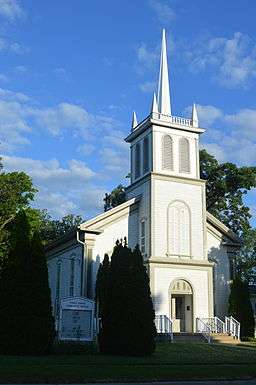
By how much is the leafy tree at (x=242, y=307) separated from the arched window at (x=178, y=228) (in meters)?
3.76

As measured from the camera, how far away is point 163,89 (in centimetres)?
3906

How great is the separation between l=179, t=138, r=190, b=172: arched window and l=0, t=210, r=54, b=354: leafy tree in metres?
16.0

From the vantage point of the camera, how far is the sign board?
76.6ft

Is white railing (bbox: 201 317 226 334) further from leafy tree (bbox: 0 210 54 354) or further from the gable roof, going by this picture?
leafy tree (bbox: 0 210 54 354)

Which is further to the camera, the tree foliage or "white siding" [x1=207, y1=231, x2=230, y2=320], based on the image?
"white siding" [x1=207, y1=231, x2=230, y2=320]

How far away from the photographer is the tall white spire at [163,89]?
125 ft

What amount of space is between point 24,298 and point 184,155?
18466 millimetres

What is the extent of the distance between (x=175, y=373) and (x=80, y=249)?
2087cm

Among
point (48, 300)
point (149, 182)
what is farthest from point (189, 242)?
point (48, 300)

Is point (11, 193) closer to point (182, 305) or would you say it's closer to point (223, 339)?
point (182, 305)

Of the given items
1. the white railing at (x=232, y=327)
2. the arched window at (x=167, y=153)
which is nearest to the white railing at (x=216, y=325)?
the white railing at (x=232, y=327)

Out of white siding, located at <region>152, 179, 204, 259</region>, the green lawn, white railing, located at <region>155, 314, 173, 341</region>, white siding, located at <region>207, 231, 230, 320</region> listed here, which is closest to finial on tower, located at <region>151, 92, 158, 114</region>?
white siding, located at <region>152, 179, 204, 259</region>

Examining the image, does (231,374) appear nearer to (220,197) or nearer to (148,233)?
(148,233)

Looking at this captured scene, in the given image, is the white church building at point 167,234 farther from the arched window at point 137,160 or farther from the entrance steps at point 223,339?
the entrance steps at point 223,339
